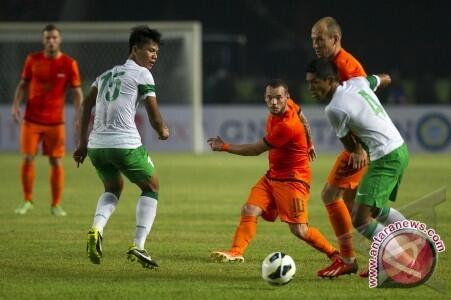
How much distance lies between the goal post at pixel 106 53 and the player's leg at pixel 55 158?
12817 mm

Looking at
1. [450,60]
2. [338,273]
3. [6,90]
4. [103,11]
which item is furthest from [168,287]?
[103,11]

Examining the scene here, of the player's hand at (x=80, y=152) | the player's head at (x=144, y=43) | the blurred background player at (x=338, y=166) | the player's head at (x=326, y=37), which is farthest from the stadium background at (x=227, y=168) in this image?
the player's head at (x=144, y=43)

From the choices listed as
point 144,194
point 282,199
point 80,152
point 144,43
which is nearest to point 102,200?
point 144,194

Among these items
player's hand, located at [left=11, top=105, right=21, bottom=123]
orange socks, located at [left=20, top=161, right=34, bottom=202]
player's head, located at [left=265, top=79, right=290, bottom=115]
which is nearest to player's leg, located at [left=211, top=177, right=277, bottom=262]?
player's head, located at [left=265, top=79, right=290, bottom=115]

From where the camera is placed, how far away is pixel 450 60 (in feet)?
97.9

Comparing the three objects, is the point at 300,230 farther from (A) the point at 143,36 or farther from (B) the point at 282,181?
(A) the point at 143,36

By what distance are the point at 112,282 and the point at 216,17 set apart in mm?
24726

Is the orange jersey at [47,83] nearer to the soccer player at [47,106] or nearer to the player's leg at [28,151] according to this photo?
the soccer player at [47,106]

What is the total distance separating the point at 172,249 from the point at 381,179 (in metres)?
2.91

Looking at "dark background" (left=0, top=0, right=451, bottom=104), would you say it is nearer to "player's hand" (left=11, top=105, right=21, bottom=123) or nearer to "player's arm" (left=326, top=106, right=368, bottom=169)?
"player's hand" (left=11, top=105, right=21, bottom=123)

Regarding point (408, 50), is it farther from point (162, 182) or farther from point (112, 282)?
point (112, 282)

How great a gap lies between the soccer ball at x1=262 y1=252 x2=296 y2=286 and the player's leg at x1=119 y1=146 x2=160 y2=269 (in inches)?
45.7

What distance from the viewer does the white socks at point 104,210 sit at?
28.5ft

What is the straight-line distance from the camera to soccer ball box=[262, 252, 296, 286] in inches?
305
